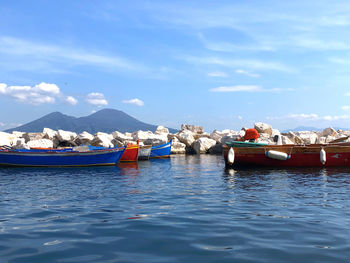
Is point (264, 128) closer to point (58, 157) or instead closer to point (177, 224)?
point (58, 157)

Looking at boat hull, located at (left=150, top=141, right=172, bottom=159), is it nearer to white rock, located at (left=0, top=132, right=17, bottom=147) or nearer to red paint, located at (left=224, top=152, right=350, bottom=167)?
red paint, located at (left=224, top=152, right=350, bottom=167)

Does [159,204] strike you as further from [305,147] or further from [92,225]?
[305,147]

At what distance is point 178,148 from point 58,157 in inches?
877

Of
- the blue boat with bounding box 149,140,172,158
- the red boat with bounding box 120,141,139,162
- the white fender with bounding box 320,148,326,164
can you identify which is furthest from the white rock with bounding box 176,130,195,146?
the white fender with bounding box 320,148,326,164

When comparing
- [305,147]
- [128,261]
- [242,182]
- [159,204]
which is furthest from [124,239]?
[305,147]

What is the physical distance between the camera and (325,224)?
756 cm

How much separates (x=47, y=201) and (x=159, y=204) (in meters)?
4.00

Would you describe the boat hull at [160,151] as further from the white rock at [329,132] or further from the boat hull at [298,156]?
the white rock at [329,132]

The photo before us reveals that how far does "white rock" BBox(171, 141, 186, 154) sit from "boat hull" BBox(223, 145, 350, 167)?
78.1ft

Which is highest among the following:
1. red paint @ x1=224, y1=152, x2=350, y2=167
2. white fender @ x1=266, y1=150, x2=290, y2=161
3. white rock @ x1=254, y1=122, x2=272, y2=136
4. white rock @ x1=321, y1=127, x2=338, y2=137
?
white rock @ x1=254, y1=122, x2=272, y2=136

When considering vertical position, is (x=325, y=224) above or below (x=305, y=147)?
below

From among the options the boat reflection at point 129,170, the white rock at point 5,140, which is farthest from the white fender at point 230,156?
the white rock at point 5,140

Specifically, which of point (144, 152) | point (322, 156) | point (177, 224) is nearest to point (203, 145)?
point (144, 152)

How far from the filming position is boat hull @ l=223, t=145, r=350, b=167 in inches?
843
